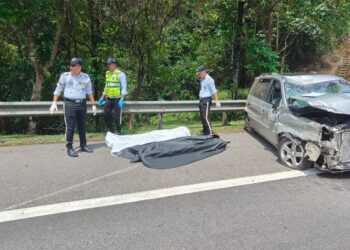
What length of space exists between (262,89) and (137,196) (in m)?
4.66

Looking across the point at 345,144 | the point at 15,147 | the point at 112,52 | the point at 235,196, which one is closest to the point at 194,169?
the point at 235,196

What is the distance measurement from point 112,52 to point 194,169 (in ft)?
26.4

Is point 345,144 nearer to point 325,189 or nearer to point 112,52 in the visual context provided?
point 325,189

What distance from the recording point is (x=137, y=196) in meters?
4.81

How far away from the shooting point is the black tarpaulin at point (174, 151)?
6333 mm

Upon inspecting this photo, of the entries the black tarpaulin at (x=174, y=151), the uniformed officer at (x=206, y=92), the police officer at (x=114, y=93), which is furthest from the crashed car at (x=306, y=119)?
the police officer at (x=114, y=93)

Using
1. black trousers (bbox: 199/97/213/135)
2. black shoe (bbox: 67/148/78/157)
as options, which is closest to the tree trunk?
black trousers (bbox: 199/97/213/135)

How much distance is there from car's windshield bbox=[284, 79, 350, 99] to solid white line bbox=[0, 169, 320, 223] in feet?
5.90

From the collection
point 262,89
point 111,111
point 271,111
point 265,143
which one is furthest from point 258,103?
point 111,111

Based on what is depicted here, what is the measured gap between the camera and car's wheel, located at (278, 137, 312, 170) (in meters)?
5.85

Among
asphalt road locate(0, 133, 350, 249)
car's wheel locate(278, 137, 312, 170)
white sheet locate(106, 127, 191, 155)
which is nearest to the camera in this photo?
asphalt road locate(0, 133, 350, 249)

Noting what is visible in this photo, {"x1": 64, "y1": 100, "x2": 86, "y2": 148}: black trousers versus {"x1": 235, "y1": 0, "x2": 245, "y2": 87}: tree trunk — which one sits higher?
{"x1": 235, "y1": 0, "x2": 245, "y2": 87}: tree trunk

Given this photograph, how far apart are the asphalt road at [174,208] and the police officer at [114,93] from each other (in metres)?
1.85

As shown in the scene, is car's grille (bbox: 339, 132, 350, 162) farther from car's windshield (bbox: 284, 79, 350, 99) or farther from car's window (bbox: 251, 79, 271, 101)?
car's window (bbox: 251, 79, 271, 101)
